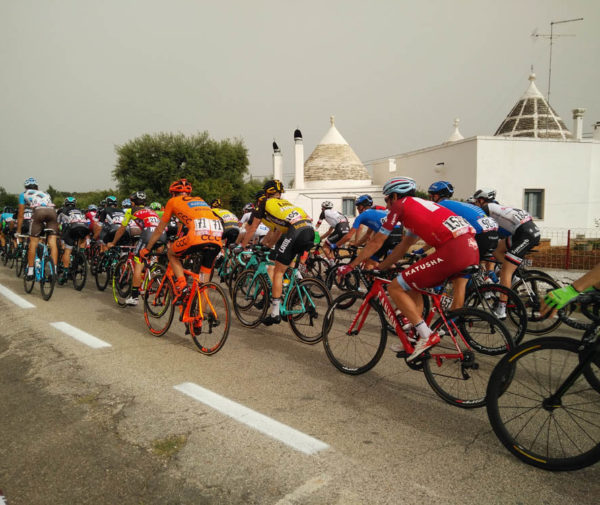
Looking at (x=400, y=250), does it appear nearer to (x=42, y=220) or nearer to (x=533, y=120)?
(x=42, y=220)

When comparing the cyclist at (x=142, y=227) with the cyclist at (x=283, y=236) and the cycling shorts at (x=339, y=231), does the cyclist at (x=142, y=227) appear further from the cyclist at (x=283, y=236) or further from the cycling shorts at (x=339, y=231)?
the cycling shorts at (x=339, y=231)

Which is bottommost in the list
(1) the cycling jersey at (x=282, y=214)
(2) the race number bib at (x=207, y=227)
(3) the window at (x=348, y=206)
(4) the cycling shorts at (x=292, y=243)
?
(4) the cycling shorts at (x=292, y=243)

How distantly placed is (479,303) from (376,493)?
3.59 m

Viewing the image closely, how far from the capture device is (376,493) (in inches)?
98.6

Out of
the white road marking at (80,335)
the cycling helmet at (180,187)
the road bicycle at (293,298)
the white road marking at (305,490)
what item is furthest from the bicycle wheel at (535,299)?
the white road marking at (80,335)

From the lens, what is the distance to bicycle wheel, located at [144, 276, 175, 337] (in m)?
5.82

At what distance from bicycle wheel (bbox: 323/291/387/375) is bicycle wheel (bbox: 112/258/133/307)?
Answer: 4762mm

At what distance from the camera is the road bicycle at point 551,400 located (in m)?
2.71

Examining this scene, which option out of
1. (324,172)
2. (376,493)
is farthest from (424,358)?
(324,172)

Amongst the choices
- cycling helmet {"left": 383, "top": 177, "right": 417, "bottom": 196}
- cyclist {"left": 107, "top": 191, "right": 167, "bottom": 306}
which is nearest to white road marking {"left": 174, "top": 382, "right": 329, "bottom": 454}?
cycling helmet {"left": 383, "top": 177, "right": 417, "bottom": 196}

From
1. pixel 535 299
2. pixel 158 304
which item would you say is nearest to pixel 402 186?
pixel 535 299

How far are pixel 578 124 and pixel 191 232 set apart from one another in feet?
139

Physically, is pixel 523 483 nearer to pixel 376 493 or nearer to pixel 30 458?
pixel 376 493

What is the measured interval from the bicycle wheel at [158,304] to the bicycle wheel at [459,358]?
3.51m
